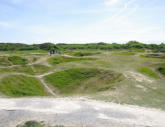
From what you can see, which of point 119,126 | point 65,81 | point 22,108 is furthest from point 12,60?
point 119,126

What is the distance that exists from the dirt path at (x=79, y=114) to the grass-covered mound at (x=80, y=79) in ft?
44.5

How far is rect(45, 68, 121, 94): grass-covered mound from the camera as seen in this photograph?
91.2 feet

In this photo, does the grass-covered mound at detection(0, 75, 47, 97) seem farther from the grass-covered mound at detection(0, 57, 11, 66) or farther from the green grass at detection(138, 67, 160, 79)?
the green grass at detection(138, 67, 160, 79)

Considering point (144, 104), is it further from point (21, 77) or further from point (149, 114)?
point (21, 77)

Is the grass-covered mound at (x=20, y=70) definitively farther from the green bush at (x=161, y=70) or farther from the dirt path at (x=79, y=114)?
the green bush at (x=161, y=70)

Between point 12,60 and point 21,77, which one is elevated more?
point 12,60

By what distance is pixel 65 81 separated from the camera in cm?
3162

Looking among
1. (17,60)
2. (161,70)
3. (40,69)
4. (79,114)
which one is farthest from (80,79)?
(17,60)

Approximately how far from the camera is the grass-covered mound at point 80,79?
2781 centimetres

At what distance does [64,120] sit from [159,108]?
8882 millimetres

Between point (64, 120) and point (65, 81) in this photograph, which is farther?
point (65, 81)

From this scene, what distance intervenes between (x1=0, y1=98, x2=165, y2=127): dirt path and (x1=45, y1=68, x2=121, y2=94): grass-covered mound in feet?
44.5

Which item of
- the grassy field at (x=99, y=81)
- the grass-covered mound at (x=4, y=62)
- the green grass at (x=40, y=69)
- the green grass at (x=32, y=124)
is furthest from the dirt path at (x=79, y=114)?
the grass-covered mound at (x=4, y=62)

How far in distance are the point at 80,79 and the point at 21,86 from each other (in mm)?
12665
